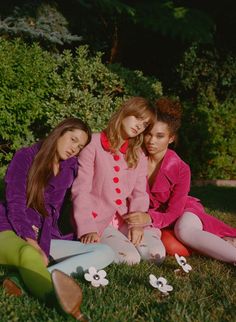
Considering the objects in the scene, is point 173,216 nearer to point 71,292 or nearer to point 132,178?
point 132,178

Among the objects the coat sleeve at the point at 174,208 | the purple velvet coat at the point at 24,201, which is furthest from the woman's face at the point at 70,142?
the coat sleeve at the point at 174,208

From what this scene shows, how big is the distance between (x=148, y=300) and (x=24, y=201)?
47.9 inches

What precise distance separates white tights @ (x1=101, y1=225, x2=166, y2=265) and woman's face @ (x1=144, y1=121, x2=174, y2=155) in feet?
2.45

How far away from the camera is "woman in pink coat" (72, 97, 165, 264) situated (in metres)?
4.28

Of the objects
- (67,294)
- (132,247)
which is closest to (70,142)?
(132,247)

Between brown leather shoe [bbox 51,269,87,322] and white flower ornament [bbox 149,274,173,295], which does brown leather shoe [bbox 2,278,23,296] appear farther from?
white flower ornament [bbox 149,274,173,295]

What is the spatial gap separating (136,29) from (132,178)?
7.24 metres

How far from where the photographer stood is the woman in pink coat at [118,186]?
4277 millimetres

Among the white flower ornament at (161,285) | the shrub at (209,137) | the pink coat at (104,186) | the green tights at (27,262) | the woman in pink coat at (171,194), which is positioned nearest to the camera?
the green tights at (27,262)

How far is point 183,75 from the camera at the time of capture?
11.0 metres

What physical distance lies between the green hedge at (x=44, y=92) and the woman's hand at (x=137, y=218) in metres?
3.35

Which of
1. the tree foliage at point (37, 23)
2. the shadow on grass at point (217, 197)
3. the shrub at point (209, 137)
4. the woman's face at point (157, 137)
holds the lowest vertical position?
the shadow on grass at point (217, 197)

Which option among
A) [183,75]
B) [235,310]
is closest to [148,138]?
[235,310]

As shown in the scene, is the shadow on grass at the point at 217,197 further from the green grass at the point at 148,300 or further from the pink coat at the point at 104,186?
the green grass at the point at 148,300
